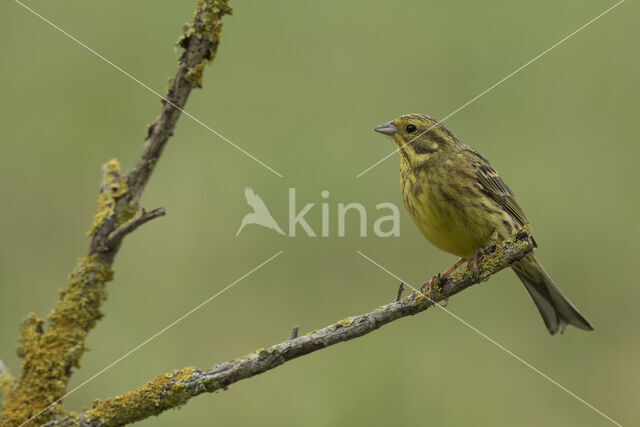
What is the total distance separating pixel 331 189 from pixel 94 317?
3587 mm

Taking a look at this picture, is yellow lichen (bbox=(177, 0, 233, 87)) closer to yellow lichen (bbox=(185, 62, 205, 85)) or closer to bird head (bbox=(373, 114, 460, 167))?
yellow lichen (bbox=(185, 62, 205, 85))

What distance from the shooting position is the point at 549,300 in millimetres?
5703

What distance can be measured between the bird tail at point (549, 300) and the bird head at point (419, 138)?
793 millimetres

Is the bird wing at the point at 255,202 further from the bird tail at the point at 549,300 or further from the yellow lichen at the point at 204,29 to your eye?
the yellow lichen at the point at 204,29

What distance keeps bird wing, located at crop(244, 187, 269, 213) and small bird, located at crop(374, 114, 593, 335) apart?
209cm

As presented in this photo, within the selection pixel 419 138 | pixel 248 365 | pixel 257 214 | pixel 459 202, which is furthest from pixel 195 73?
pixel 257 214

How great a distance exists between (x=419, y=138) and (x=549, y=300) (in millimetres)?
1203

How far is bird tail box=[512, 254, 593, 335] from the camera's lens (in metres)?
5.59

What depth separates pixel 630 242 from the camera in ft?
26.7

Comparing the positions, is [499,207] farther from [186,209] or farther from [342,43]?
[342,43]

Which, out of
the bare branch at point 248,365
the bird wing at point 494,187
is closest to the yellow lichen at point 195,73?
the bare branch at point 248,365

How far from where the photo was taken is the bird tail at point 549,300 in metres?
5.59

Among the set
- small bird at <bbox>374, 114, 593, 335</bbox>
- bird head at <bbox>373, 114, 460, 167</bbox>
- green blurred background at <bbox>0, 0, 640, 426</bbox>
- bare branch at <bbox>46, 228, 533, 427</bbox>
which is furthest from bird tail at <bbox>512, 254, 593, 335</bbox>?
bare branch at <bbox>46, 228, 533, 427</bbox>

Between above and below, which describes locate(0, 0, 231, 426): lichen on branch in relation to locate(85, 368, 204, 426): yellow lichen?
above
